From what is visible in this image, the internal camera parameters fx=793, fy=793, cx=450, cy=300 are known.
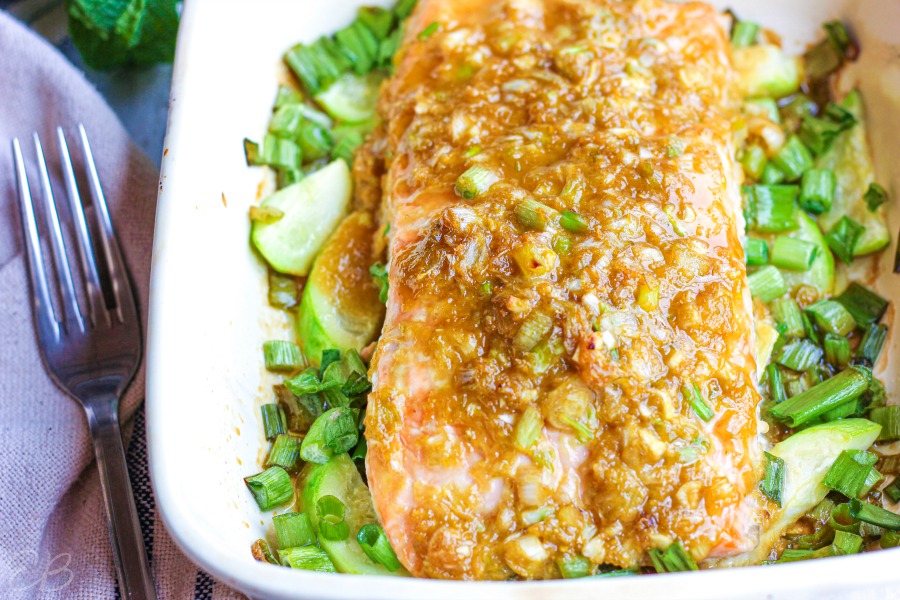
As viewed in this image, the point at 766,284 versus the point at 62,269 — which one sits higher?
the point at 62,269

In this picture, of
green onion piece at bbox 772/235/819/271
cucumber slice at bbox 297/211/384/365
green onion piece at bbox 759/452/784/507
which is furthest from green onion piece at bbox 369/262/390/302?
green onion piece at bbox 772/235/819/271

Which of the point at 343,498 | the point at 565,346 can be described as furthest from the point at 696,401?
the point at 343,498

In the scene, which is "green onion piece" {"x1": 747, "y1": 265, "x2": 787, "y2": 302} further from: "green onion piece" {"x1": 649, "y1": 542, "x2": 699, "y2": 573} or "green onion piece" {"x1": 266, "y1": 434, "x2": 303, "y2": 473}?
"green onion piece" {"x1": 266, "y1": 434, "x2": 303, "y2": 473}

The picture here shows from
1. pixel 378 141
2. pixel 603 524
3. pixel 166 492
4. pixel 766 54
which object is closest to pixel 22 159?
pixel 378 141

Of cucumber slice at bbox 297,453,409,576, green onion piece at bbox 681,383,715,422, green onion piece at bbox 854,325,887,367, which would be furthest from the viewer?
green onion piece at bbox 854,325,887,367

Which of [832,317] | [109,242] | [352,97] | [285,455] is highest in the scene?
[352,97]

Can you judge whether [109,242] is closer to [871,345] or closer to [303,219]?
[303,219]
